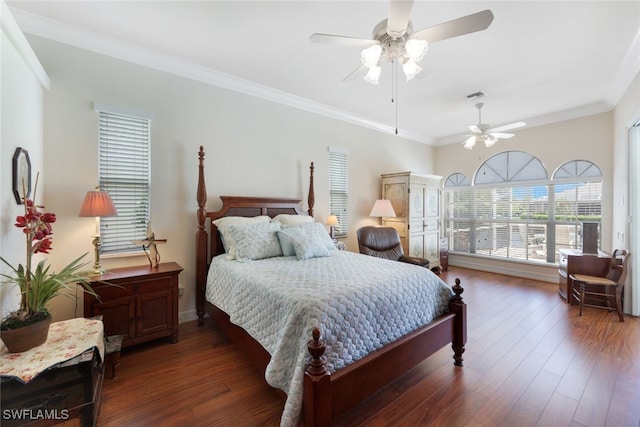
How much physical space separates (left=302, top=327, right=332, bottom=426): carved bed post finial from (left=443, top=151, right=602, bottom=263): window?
5.28m

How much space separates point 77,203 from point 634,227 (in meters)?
5.97

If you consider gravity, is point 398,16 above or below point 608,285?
above

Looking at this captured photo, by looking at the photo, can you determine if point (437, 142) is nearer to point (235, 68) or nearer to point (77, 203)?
point (235, 68)

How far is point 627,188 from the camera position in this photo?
324 centimetres

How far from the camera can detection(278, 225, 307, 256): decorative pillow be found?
2.90 m

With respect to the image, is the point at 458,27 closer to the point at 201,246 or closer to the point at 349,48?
the point at 349,48

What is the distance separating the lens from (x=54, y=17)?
7.45 feet

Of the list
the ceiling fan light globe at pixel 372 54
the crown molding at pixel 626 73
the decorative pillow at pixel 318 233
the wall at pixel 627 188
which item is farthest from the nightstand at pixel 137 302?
the wall at pixel 627 188

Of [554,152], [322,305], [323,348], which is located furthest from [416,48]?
[554,152]

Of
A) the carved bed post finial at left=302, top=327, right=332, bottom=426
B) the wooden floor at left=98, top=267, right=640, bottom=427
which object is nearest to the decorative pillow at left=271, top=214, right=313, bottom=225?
the wooden floor at left=98, top=267, right=640, bottom=427

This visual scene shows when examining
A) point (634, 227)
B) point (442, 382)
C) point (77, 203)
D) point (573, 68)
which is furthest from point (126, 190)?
point (634, 227)

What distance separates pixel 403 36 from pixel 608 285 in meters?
3.82

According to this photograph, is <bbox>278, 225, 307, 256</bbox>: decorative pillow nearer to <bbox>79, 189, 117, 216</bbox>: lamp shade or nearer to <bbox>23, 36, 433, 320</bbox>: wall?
<bbox>23, 36, 433, 320</bbox>: wall

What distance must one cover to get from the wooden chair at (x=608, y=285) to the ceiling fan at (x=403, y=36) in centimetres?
342
